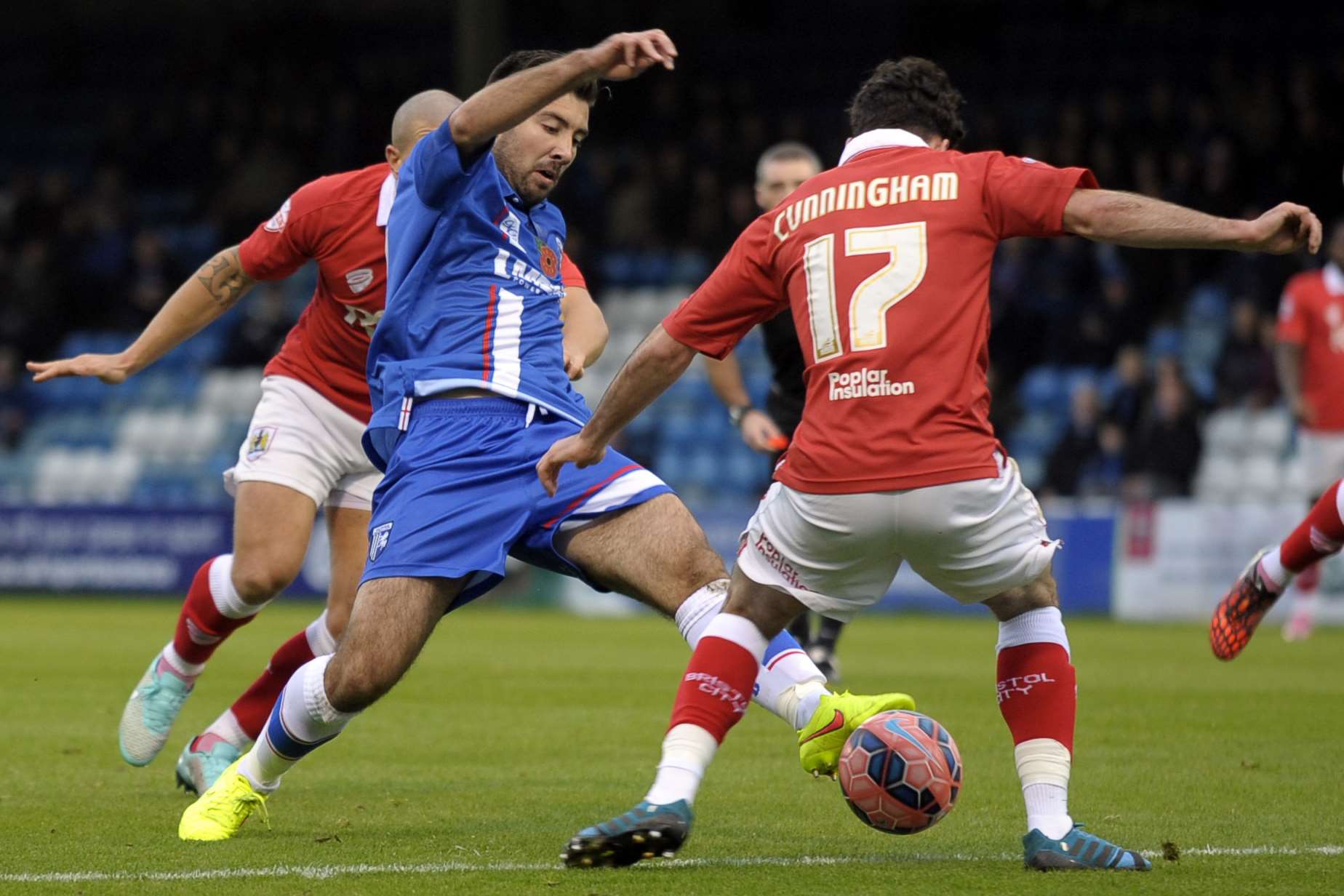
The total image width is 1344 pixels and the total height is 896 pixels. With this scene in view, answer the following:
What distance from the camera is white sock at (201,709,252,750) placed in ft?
21.6

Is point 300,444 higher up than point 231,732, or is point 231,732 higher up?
point 300,444

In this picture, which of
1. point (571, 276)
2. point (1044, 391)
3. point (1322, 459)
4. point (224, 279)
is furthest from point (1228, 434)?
point (224, 279)

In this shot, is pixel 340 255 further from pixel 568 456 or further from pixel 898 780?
pixel 898 780

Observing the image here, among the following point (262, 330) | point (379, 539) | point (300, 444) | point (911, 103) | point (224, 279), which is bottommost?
point (262, 330)

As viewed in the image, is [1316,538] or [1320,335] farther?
[1320,335]

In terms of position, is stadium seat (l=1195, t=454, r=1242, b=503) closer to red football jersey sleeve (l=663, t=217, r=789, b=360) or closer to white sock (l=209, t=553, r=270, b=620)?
white sock (l=209, t=553, r=270, b=620)

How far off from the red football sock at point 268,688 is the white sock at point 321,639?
0.02 metres

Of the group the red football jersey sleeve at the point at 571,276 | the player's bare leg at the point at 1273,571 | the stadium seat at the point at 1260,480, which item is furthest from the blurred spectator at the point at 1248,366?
the red football jersey sleeve at the point at 571,276

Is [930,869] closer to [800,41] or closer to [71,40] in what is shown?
[800,41]

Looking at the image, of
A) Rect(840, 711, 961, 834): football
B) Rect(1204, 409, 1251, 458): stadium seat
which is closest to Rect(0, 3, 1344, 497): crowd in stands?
Rect(1204, 409, 1251, 458): stadium seat

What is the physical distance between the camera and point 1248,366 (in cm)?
1703

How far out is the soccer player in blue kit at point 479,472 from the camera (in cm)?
522

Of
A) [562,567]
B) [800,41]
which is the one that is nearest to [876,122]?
[562,567]

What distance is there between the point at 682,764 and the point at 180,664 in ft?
9.07
